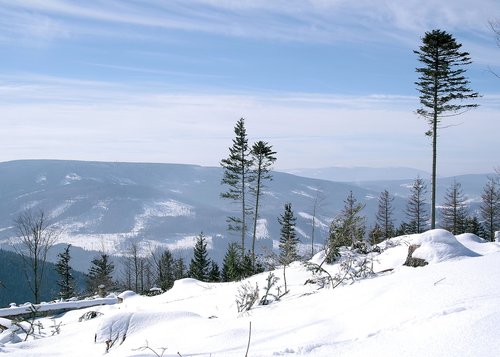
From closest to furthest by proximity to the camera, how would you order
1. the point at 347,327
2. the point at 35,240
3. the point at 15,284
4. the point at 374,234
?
the point at 347,327, the point at 374,234, the point at 35,240, the point at 15,284

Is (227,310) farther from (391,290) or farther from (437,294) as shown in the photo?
(437,294)

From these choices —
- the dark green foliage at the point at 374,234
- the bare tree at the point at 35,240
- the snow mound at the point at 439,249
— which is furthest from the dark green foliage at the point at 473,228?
the bare tree at the point at 35,240

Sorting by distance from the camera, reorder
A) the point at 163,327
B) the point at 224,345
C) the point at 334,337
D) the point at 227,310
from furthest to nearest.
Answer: the point at 227,310
the point at 163,327
the point at 224,345
the point at 334,337

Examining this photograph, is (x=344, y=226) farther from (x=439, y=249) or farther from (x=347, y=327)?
(x=347, y=327)

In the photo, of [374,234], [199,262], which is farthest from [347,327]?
[199,262]

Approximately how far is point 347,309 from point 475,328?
205 cm

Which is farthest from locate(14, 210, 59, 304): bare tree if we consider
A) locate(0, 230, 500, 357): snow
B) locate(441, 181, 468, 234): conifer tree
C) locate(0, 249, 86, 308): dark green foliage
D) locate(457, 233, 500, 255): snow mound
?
locate(0, 249, 86, 308): dark green foliage

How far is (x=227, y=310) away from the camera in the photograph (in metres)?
10.2

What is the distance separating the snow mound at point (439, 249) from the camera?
34.5 feet

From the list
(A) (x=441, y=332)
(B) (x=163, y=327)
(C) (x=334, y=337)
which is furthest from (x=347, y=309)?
(B) (x=163, y=327)

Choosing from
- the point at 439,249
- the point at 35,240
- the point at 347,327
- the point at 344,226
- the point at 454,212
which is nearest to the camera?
the point at 347,327

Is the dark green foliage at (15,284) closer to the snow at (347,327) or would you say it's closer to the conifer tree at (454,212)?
the conifer tree at (454,212)

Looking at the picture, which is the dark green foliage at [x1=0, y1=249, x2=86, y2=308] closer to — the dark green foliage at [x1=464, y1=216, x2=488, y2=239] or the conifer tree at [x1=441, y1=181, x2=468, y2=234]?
the conifer tree at [x1=441, y1=181, x2=468, y2=234]

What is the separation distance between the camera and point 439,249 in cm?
1078
